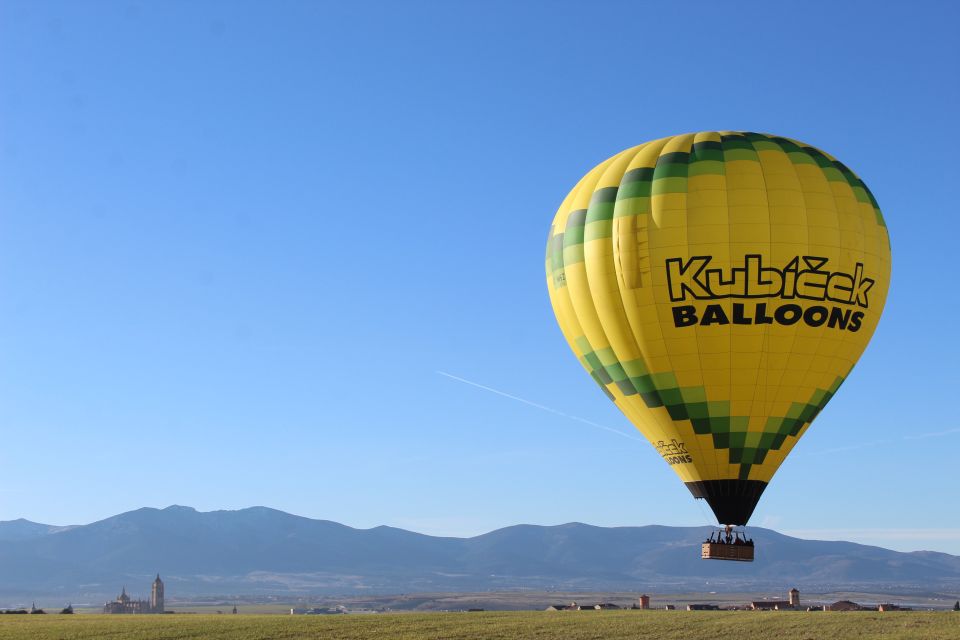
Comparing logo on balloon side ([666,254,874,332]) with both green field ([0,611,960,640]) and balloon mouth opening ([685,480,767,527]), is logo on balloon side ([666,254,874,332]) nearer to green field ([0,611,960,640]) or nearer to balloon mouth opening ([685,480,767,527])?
balloon mouth opening ([685,480,767,527])

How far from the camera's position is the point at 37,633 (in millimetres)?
69562

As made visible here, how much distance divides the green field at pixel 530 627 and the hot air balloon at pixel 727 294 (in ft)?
55.1

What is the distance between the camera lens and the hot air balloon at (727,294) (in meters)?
49.7

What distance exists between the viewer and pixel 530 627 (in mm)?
70312

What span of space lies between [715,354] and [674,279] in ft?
12.1

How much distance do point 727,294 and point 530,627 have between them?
29.4 meters

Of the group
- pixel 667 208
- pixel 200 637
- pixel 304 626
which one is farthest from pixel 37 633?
pixel 667 208

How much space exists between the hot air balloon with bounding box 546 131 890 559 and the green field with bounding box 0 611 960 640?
16.8 m

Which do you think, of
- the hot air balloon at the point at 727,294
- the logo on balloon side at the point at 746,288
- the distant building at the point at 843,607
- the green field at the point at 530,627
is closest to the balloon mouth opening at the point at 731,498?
the hot air balloon at the point at 727,294

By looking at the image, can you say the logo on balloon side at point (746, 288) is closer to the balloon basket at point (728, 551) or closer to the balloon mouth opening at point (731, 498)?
the balloon mouth opening at point (731, 498)

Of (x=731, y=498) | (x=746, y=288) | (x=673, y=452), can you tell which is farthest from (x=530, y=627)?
(x=746, y=288)

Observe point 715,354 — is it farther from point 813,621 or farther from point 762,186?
point 813,621

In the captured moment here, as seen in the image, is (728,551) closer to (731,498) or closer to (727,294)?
(731,498)

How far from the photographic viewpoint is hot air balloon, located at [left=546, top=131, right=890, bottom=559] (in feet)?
163
